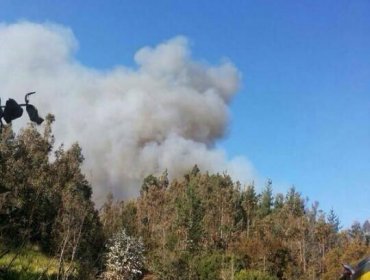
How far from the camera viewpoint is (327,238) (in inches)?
1604

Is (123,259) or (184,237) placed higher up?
(184,237)

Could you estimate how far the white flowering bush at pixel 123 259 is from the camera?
30516mm

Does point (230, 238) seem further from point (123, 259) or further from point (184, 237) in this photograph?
point (123, 259)

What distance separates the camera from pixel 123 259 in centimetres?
3111

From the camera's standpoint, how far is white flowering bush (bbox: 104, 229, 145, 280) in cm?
3052

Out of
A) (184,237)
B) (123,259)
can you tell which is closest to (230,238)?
(184,237)

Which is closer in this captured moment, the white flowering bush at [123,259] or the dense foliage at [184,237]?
the dense foliage at [184,237]

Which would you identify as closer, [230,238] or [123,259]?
[123,259]

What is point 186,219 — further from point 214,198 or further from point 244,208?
point 244,208

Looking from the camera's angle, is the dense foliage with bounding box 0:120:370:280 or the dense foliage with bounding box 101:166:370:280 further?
the dense foliage with bounding box 101:166:370:280

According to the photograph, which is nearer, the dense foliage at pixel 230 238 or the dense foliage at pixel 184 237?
the dense foliage at pixel 184 237

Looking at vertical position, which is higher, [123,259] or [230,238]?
[230,238]

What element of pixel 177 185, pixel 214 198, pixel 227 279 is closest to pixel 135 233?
pixel 214 198

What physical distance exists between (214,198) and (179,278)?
17355mm
